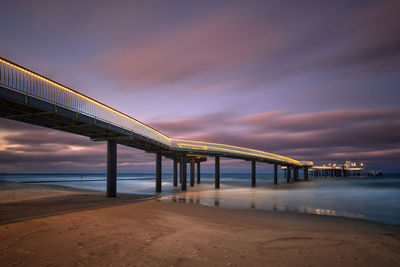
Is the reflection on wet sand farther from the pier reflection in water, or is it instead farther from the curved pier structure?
the curved pier structure

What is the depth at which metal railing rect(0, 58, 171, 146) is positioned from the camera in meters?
12.3

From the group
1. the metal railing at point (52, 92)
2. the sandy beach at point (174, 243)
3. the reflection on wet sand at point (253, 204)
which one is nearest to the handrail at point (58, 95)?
the metal railing at point (52, 92)

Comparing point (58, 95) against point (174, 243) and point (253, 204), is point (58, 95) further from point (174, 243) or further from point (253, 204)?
point (253, 204)

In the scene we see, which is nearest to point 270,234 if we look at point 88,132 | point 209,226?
point 209,226

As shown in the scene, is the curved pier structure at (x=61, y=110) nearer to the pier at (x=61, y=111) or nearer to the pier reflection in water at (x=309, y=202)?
the pier at (x=61, y=111)

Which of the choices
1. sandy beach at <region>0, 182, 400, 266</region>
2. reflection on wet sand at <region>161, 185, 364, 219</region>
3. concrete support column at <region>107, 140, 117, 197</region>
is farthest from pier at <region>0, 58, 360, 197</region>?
reflection on wet sand at <region>161, 185, 364, 219</region>

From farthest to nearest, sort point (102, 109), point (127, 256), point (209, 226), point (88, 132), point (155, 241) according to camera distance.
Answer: point (88, 132) → point (102, 109) → point (209, 226) → point (155, 241) → point (127, 256)

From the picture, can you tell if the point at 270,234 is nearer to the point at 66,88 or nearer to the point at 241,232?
the point at 241,232

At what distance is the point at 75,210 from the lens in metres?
13.3

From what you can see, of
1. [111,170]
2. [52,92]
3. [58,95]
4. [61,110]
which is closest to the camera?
[52,92]

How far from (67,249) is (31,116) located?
11752 millimetres

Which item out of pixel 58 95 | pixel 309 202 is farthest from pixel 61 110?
pixel 309 202

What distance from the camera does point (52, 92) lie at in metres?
14.8

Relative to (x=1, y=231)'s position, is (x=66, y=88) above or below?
above
